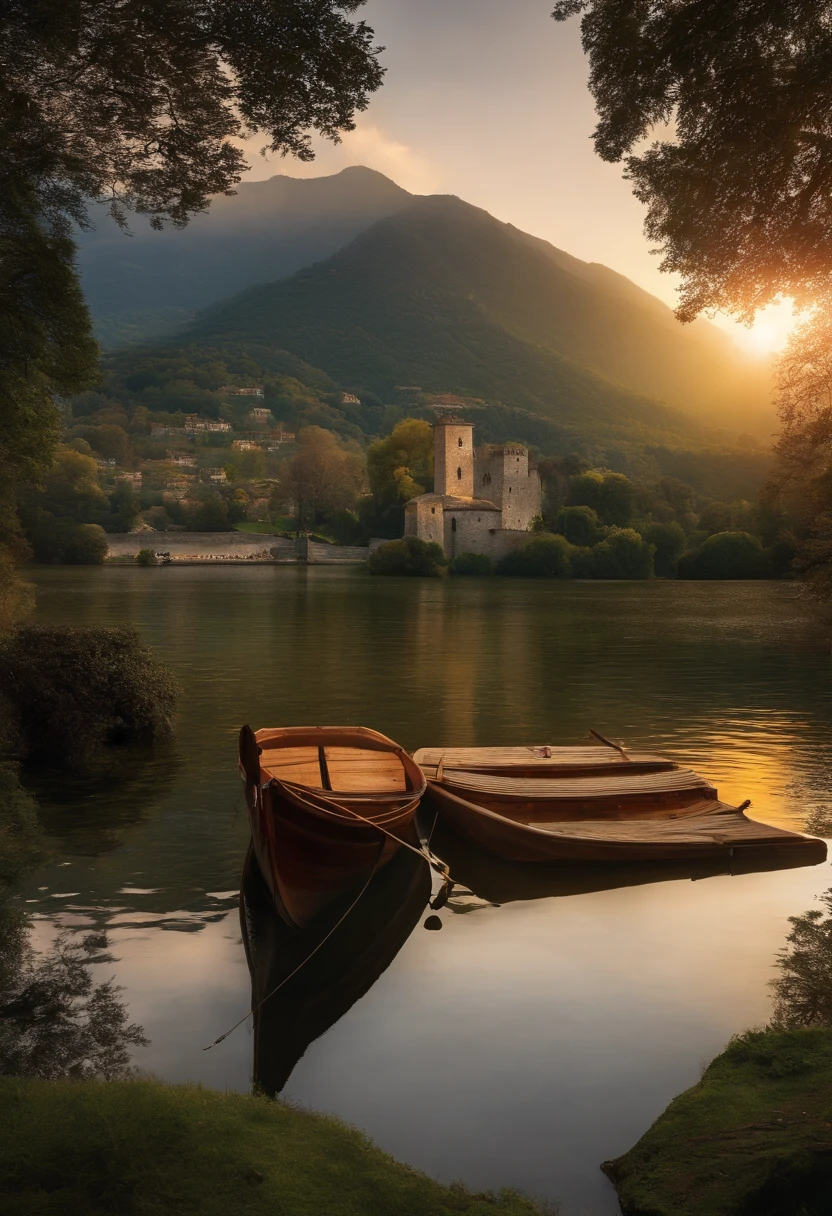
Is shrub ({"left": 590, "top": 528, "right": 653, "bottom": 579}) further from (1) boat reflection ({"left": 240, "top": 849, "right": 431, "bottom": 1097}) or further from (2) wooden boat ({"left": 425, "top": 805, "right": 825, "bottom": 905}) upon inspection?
(1) boat reflection ({"left": 240, "top": 849, "right": 431, "bottom": 1097})

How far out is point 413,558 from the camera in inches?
Answer: 3199

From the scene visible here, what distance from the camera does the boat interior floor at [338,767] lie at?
10.8 meters

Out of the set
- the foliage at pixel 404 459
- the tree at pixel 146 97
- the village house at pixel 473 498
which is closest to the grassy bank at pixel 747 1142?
the tree at pixel 146 97

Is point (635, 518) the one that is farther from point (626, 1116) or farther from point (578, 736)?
point (626, 1116)

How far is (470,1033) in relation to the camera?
6.73m

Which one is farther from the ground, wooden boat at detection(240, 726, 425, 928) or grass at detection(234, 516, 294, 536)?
grass at detection(234, 516, 294, 536)

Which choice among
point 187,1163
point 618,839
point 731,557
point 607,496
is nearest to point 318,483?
point 607,496

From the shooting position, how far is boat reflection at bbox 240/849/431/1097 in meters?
6.71

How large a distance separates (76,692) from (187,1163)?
11.3 metres

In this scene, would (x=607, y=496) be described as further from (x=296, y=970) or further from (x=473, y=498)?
(x=296, y=970)

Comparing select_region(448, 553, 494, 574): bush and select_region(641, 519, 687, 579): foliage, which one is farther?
select_region(448, 553, 494, 574): bush

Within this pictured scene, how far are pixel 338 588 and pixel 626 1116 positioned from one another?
180ft

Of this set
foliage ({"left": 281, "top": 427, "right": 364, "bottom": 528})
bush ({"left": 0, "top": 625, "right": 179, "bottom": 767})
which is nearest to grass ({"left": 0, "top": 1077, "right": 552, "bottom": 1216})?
bush ({"left": 0, "top": 625, "right": 179, "bottom": 767})

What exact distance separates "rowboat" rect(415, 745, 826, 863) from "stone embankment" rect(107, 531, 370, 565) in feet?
285
